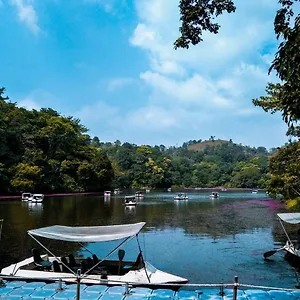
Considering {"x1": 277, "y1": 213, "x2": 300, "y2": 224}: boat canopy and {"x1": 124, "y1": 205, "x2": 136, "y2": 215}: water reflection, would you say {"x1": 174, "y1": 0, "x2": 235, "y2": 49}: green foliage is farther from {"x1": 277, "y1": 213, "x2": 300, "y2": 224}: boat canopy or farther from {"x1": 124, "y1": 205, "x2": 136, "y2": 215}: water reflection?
{"x1": 124, "y1": 205, "x2": 136, "y2": 215}: water reflection

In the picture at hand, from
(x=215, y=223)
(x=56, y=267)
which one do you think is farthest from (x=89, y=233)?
(x=215, y=223)

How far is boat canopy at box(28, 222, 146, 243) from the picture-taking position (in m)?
14.9

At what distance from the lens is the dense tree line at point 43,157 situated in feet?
244

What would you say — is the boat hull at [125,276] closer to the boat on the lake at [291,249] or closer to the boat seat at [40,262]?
the boat seat at [40,262]

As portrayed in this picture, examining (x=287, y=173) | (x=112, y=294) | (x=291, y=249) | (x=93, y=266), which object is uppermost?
(x=287, y=173)

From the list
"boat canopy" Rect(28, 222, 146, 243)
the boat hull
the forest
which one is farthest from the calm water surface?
the forest

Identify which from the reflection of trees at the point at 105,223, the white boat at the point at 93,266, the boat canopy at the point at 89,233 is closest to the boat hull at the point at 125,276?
the white boat at the point at 93,266

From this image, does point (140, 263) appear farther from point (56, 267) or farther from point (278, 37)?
point (278, 37)

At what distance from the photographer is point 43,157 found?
8438 cm

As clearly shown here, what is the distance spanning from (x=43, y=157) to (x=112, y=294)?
75903 millimetres

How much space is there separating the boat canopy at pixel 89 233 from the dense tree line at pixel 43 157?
5891 cm

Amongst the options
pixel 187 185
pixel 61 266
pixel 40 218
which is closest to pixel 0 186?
pixel 40 218

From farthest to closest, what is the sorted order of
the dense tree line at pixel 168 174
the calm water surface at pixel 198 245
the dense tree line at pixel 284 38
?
the dense tree line at pixel 168 174, the calm water surface at pixel 198 245, the dense tree line at pixel 284 38

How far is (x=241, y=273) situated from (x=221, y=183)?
431 ft
